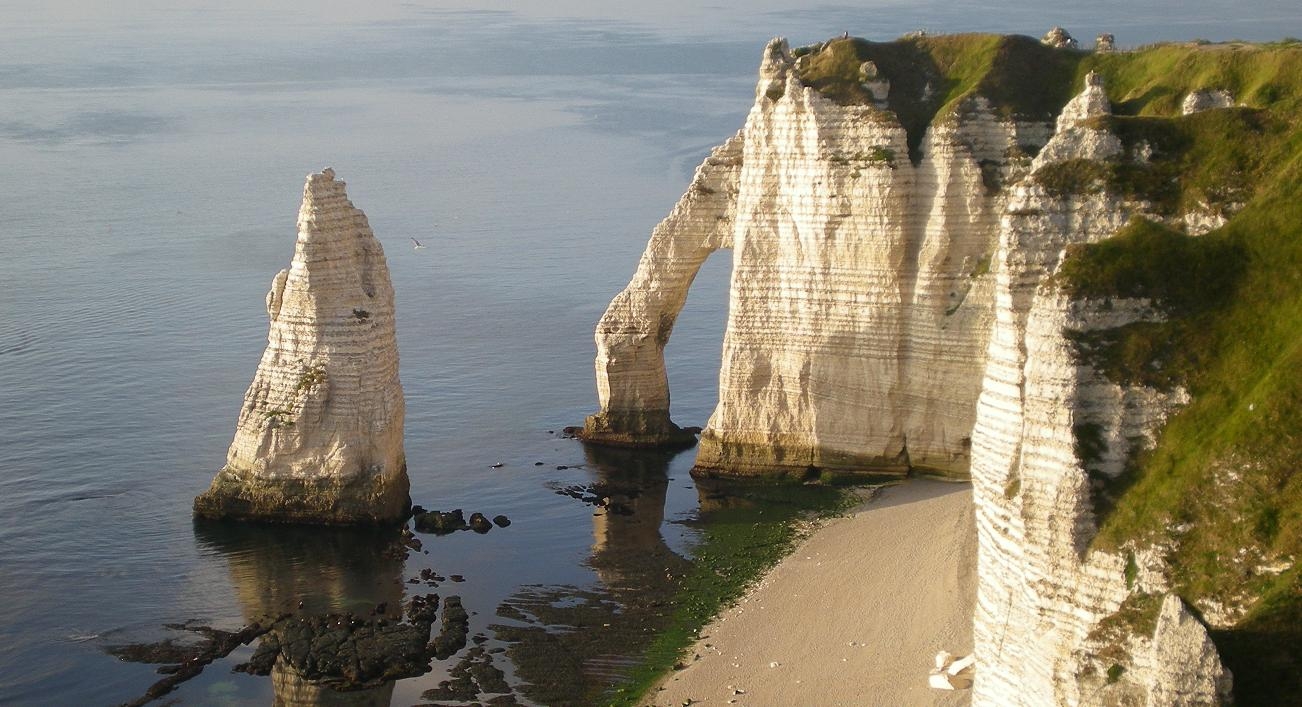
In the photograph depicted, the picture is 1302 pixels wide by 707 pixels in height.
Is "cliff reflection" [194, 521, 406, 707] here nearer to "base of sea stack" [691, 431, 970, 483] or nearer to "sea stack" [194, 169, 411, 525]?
"sea stack" [194, 169, 411, 525]

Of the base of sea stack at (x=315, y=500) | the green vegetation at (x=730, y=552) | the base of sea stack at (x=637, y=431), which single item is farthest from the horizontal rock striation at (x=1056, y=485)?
the base of sea stack at (x=637, y=431)

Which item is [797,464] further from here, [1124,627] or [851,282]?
[1124,627]

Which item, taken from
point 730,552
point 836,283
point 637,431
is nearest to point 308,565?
point 730,552

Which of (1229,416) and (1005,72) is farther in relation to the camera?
(1005,72)

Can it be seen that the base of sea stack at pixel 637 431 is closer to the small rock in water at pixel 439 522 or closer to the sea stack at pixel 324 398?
the small rock in water at pixel 439 522

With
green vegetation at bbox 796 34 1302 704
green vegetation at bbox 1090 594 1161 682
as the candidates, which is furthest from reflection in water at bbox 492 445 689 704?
green vegetation at bbox 796 34 1302 704
